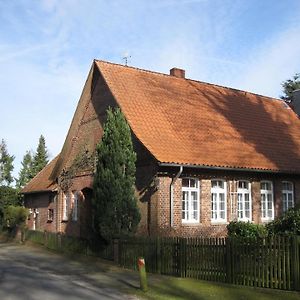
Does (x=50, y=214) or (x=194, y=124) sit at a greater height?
(x=194, y=124)

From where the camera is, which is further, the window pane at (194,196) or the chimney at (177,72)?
the chimney at (177,72)

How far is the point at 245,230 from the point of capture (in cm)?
1872

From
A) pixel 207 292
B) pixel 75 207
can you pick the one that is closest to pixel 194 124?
pixel 75 207

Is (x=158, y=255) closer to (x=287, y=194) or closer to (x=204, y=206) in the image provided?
(x=204, y=206)

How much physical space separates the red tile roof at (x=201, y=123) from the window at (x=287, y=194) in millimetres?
1013

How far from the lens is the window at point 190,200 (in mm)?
20359

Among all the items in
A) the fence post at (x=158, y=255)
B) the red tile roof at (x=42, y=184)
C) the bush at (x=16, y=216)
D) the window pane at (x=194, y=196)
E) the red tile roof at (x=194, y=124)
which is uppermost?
the red tile roof at (x=194, y=124)

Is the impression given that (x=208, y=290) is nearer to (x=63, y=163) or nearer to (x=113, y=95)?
(x=113, y=95)

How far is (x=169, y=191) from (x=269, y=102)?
1379 centimetres

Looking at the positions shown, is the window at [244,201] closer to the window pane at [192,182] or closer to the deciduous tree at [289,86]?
the window pane at [192,182]

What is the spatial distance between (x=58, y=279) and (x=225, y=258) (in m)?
5.01

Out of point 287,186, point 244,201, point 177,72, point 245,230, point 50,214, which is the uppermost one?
point 177,72

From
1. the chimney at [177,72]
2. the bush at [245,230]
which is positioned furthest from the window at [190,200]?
the chimney at [177,72]

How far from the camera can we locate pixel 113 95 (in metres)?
22.6
